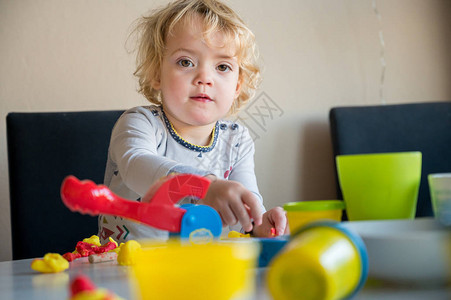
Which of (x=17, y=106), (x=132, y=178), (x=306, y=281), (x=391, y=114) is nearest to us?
(x=306, y=281)

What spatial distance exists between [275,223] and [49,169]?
2.75ft

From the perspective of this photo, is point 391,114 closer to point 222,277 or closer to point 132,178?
point 132,178

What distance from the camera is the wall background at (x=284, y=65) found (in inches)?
62.4

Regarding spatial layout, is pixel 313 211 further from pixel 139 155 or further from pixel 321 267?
pixel 139 155

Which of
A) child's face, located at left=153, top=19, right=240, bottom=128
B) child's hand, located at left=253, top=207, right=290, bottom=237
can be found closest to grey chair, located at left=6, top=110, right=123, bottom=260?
child's face, located at left=153, top=19, right=240, bottom=128

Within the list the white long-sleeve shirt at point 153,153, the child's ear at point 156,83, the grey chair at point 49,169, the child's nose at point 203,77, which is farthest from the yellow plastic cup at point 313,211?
the grey chair at point 49,169

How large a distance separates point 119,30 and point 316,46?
29.9 inches

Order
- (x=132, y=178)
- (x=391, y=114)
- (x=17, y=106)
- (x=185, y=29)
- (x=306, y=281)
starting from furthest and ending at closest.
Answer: (x=391, y=114)
(x=17, y=106)
(x=185, y=29)
(x=132, y=178)
(x=306, y=281)

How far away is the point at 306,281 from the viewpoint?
28 cm

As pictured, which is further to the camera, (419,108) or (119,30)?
(419,108)

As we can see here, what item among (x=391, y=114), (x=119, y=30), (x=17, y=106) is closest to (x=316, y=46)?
(x=391, y=114)

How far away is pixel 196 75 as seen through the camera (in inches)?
47.4

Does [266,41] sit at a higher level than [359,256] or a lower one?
higher

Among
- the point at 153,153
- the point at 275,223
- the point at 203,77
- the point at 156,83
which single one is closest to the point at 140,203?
the point at 275,223
